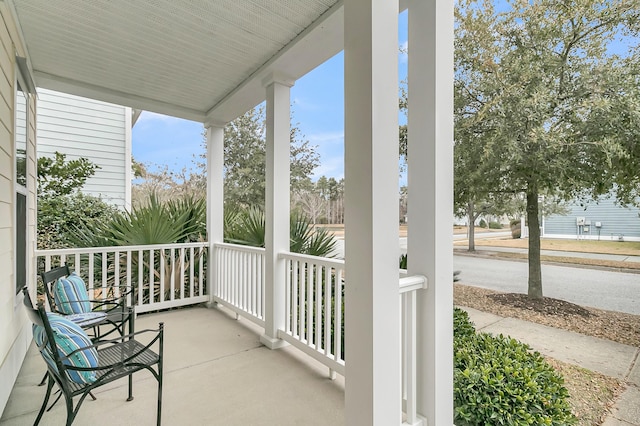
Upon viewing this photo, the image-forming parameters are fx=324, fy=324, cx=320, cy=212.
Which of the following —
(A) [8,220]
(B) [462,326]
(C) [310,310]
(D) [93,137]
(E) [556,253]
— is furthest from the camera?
(D) [93,137]

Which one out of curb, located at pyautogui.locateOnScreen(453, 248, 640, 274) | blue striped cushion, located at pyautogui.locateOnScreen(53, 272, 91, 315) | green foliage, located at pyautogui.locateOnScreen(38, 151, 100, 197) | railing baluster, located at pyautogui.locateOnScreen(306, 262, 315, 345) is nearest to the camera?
curb, located at pyautogui.locateOnScreen(453, 248, 640, 274)

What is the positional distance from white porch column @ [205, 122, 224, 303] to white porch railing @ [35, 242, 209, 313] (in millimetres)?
131

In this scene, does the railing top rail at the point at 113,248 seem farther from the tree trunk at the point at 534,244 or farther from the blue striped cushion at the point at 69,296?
the tree trunk at the point at 534,244

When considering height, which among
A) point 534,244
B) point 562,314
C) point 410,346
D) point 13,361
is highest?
point 534,244

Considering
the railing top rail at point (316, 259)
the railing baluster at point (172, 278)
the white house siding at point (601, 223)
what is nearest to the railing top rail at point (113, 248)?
the railing baluster at point (172, 278)

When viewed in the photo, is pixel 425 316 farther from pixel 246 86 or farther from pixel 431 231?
pixel 246 86

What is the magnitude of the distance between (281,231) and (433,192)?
1.84 m

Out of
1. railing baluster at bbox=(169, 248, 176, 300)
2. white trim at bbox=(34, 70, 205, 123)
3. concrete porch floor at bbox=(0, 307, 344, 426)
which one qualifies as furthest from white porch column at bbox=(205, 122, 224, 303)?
concrete porch floor at bbox=(0, 307, 344, 426)

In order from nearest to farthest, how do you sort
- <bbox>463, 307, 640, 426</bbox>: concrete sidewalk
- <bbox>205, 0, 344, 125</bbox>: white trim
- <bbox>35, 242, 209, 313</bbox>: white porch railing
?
<bbox>463, 307, 640, 426</bbox>: concrete sidewalk, <bbox>205, 0, 344, 125</bbox>: white trim, <bbox>35, 242, 209, 313</bbox>: white porch railing

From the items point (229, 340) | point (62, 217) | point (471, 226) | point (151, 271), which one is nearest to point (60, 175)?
point (62, 217)

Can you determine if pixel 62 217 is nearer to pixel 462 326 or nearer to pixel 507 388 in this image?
pixel 462 326

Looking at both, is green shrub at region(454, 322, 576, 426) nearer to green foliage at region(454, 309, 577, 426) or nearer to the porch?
green foliage at region(454, 309, 577, 426)

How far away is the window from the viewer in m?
2.85

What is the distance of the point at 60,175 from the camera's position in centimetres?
559
